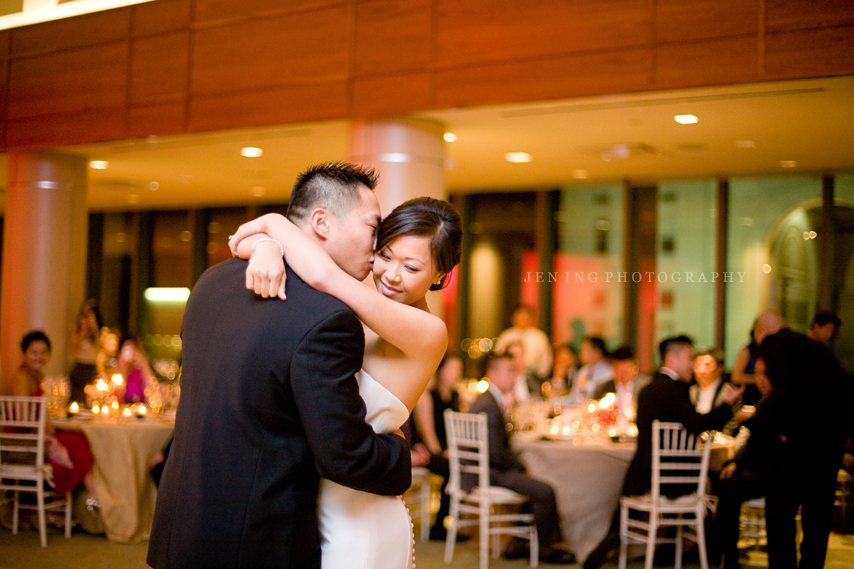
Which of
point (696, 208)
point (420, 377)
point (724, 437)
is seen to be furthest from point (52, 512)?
point (696, 208)

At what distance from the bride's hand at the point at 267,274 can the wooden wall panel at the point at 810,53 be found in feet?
15.0

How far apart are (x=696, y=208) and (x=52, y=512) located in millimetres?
7909

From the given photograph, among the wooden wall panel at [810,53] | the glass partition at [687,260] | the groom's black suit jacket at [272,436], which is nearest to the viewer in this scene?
the groom's black suit jacket at [272,436]

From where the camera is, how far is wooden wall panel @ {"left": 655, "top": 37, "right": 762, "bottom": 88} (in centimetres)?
521

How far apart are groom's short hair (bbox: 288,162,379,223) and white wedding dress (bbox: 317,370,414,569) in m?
0.38

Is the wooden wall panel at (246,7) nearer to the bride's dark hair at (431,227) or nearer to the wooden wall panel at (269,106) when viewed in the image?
the wooden wall panel at (269,106)

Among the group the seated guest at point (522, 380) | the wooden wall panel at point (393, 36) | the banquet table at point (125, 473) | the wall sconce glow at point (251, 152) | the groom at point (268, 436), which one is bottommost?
the banquet table at point (125, 473)

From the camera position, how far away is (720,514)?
212 inches

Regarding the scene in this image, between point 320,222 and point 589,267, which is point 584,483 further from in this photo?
point 589,267

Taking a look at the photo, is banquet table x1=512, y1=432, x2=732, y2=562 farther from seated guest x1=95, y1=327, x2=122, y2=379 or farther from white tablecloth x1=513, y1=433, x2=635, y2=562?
seated guest x1=95, y1=327, x2=122, y2=379

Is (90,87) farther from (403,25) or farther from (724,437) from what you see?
(724,437)

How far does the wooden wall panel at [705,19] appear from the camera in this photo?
5215mm

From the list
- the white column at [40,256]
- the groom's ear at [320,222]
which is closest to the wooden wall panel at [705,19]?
the groom's ear at [320,222]

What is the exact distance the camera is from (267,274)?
1571 mm
